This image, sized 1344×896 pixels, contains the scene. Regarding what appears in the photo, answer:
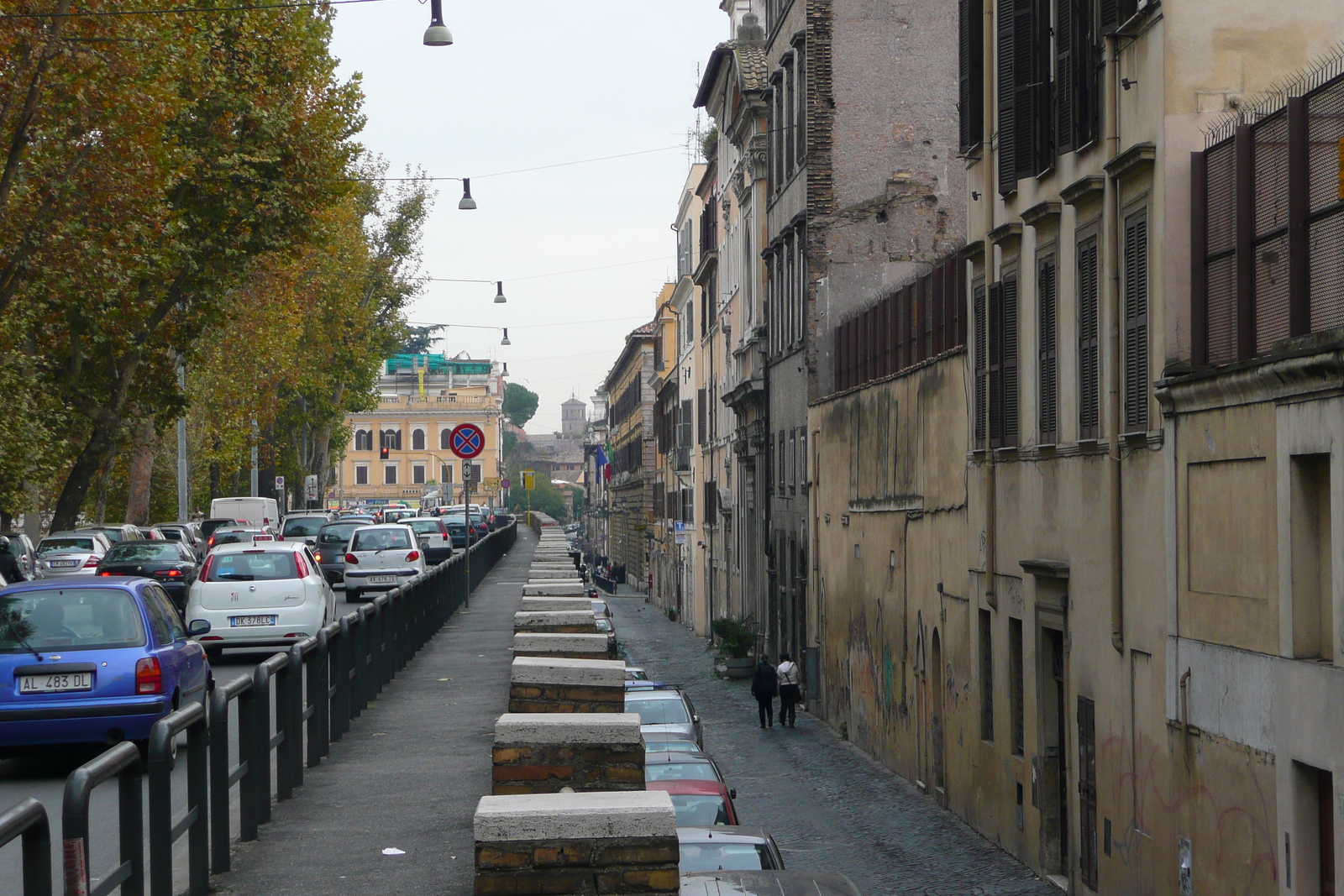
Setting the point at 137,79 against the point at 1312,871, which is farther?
the point at 137,79

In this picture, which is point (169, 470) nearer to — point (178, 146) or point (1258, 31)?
point (178, 146)

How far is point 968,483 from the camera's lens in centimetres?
2159

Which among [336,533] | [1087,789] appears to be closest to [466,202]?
[336,533]

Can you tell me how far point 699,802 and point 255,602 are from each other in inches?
338

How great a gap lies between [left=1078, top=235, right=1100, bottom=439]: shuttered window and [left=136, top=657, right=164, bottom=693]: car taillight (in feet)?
28.9

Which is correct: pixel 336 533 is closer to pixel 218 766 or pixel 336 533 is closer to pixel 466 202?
pixel 466 202

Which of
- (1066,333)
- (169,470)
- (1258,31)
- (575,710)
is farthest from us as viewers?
(169,470)

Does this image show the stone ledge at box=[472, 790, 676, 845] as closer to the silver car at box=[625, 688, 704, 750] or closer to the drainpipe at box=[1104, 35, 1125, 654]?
the drainpipe at box=[1104, 35, 1125, 654]

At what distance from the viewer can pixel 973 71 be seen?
2142 cm

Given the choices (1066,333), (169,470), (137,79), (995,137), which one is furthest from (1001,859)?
(169,470)

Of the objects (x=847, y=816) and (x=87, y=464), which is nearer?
(x=847, y=816)

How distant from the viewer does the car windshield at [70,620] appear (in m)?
12.7

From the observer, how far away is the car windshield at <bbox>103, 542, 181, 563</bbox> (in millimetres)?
32281

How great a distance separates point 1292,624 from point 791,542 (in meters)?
25.2
